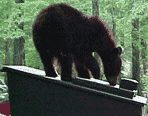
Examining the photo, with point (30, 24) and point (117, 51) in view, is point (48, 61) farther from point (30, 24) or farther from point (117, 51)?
point (30, 24)

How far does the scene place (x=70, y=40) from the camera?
1.64m

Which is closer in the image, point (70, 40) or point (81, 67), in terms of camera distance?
point (70, 40)

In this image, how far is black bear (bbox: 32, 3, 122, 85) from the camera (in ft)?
5.32

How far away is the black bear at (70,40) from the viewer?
1623mm

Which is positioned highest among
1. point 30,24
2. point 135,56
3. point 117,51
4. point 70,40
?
point 30,24

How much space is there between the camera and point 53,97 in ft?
4.64

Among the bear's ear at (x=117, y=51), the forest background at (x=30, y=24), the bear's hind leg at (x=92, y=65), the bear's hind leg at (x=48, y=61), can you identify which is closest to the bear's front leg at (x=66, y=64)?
the bear's hind leg at (x=48, y=61)

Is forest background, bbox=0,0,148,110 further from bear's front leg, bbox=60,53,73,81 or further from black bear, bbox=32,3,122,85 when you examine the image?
bear's front leg, bbox=60,53,73,81

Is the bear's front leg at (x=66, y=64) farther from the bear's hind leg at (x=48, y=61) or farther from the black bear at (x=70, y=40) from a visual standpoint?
the bear's hind leg at (x=48, y=61)

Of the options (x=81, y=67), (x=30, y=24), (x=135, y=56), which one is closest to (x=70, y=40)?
(x=81, y=67)

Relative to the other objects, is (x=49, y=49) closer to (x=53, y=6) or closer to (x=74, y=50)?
(x=74, y=50)

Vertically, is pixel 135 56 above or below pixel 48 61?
below

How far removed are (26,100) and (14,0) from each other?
5660 millimetres

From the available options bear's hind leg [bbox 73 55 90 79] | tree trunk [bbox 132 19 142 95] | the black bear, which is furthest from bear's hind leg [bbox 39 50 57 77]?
tree trunk [bbox 132 19 142 95]
